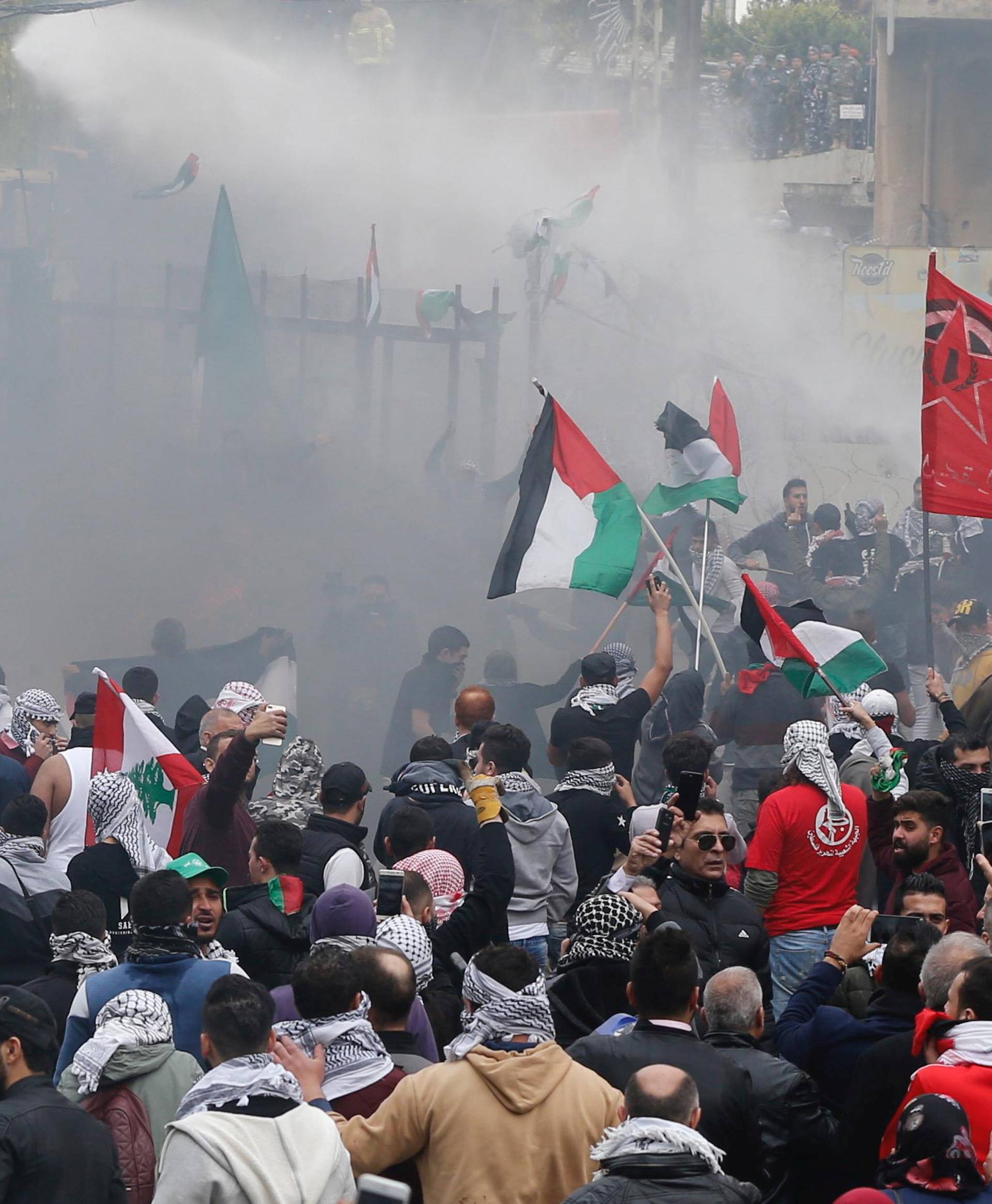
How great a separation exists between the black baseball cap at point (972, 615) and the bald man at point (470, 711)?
3.45m

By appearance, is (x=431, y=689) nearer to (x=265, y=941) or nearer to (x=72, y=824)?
(x=72, y=824)

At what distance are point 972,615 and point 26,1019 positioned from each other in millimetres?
6655

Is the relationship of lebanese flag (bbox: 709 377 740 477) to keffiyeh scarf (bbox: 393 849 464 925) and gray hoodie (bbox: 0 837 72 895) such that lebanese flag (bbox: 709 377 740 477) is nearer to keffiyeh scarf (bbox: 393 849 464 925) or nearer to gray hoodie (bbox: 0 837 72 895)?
keffiyeh scarf (bbox: 393 849 464 925)

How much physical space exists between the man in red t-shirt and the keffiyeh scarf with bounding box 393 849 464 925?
0.93 m

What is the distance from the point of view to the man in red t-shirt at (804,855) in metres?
5.26

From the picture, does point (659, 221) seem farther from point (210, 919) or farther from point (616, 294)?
point (210, 919)

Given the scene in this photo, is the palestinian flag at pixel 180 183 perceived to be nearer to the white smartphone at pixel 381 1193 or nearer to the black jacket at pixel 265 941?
the black jacket at pixel 265 941

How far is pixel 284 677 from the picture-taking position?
10.1 meters

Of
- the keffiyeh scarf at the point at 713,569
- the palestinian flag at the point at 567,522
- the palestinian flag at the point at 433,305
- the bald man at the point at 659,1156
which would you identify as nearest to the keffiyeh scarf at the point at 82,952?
the bald man at the point at 659,1156

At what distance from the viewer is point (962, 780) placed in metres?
5.42

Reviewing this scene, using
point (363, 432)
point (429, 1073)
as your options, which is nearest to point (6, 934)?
point (429, 1073)

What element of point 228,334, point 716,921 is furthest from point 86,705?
point 228,334

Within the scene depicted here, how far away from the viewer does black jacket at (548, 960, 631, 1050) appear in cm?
413

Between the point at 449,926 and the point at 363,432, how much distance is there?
32.4ft
